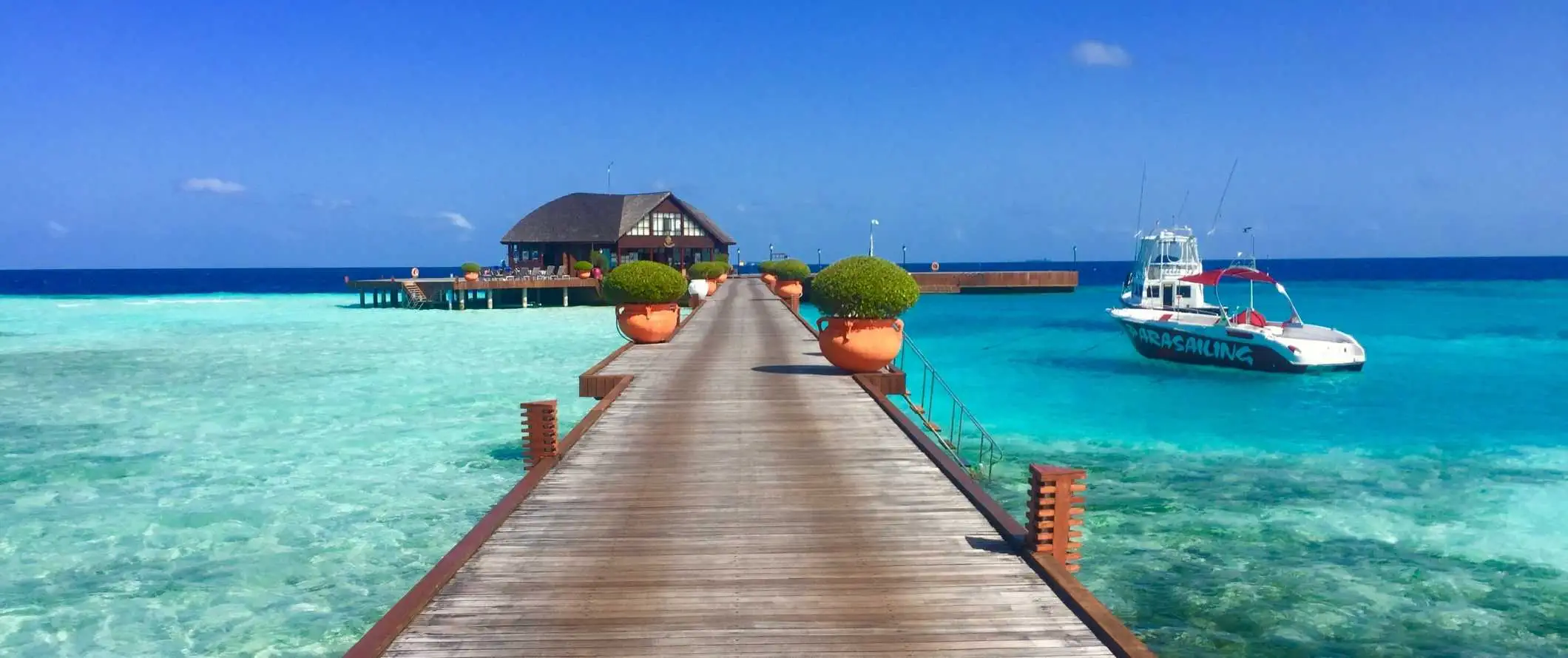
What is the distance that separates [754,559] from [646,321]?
17.3 metres

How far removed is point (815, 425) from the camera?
45.5ft

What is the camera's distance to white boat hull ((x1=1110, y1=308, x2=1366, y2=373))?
1337 inches

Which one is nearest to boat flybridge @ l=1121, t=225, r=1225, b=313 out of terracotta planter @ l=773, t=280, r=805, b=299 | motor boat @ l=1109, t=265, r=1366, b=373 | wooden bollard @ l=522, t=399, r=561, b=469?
motor boat @ l=1109, t=265, r=1366, b=373

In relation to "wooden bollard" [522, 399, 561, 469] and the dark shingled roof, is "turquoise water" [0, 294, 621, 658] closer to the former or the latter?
"wooden bollard" [522, 399, 561, 469]

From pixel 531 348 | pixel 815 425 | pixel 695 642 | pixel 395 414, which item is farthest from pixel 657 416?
pixel 531 348

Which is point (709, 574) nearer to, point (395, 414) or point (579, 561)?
point (579, 561)

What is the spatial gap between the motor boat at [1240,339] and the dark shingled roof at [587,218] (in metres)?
43.4

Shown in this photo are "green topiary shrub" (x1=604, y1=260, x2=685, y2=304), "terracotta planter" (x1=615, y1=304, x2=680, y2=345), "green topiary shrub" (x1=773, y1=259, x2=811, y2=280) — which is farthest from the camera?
"green topiary shrub" (x1=773, y1=259, x2=811, y2=280)

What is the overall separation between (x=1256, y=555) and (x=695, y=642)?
975 centimetres

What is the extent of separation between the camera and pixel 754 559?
8.11 meters

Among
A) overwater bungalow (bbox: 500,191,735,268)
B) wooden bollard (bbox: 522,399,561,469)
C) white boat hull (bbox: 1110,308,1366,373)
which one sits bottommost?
white boat hull (bbox: 1110,308,1366,373)

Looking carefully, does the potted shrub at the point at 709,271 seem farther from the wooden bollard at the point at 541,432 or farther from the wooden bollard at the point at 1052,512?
the wooden bollard at the point at 1052,512

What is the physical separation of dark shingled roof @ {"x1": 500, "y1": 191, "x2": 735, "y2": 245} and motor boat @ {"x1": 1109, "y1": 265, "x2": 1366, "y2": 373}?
43.4 m

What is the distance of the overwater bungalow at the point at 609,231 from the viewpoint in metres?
75.6
